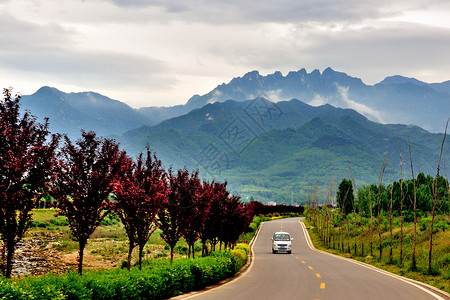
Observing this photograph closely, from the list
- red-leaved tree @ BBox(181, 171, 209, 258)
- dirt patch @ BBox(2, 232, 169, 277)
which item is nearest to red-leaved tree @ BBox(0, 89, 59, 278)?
red-leaved tree @ BBox(181, 171, 209, 258)

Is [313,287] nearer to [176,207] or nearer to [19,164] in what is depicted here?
[176,207]

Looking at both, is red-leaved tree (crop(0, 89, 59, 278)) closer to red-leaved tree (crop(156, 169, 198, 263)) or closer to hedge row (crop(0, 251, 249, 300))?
hedge row (crop(0, 251, 249, 300))

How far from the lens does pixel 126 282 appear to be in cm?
1273

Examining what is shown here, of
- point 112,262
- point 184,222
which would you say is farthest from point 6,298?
point 112,262

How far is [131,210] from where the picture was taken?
18.3 meters

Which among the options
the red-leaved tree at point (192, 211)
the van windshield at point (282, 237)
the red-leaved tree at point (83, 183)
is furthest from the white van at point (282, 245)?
the red-leaved tree at point (83, 183)

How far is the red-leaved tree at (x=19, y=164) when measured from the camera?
14.6 metres

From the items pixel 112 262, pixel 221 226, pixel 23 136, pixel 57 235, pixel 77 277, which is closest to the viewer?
pixel 77 277

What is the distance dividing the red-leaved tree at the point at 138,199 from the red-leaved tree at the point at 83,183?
0.71 metres

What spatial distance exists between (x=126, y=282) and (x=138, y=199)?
590 cm

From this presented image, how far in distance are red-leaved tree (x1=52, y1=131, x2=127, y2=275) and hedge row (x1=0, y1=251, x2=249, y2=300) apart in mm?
3018

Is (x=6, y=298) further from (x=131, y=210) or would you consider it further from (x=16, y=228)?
(x=131, y=210)

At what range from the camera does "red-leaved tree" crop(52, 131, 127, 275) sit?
16.6 metres

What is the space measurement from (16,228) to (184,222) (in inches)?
380
